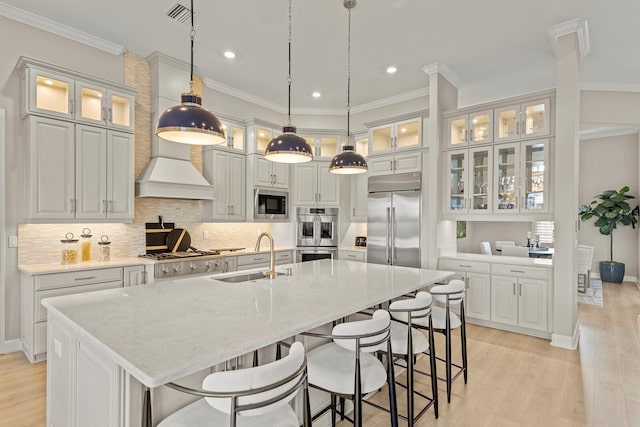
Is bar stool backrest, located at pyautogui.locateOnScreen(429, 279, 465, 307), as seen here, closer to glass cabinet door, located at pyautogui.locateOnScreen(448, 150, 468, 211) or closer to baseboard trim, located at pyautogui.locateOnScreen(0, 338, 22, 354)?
glass cabinet door, located at pyautogui.locateOnScreen(448, 150, 468, 211)

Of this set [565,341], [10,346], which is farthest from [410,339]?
[10,346]

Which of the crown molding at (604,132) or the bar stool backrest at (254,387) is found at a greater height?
the crown molding at (604,132)

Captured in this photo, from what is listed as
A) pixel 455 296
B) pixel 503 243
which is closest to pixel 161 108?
pixel 455 296

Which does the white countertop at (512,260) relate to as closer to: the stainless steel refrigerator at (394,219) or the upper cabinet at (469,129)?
the stainless steel refrigerator at (394,219)

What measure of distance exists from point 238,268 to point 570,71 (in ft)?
15.2

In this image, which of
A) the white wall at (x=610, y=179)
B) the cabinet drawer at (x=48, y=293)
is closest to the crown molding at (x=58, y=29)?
the cabinet drawer at (x=48, y=293)

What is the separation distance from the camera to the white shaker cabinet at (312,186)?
5914mm

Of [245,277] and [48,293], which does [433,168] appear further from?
[48,293]

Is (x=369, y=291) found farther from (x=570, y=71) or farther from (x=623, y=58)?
(x=623, y=58)

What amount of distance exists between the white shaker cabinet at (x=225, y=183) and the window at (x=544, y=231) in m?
6.97

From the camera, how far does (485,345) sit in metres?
3.73

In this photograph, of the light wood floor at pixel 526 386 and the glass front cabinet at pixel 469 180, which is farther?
the glass front cabinet at pixel 469 180

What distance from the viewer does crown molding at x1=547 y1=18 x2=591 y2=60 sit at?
138 inches

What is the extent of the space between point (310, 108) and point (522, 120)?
11.5 feet
